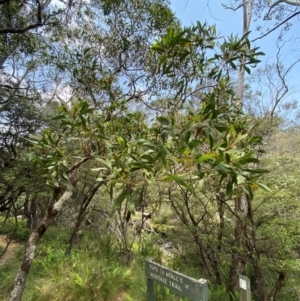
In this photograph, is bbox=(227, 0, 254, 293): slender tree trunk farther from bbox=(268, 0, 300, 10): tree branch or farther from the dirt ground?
the dirt ground

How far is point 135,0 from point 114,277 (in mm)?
4051

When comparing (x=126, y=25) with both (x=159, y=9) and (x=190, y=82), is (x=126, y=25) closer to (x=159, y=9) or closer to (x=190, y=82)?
(x=159, y=9)

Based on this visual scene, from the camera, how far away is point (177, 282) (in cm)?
213

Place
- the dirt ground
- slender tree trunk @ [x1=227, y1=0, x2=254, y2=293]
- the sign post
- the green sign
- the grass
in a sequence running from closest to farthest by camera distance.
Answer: the green sign → the sign post → slender tree trunk @ [x1=227, y1=0, x2=254, y2=293] → the grass → the dirt ground

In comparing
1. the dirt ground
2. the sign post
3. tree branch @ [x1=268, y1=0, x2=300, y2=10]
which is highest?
tree branch @ [x1=268, y1=0, x2=300, y2=10]

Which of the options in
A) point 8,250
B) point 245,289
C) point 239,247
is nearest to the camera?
point 245,289

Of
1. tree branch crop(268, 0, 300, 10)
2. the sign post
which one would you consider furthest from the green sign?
tree branch crop(268, 0, 300, 10)

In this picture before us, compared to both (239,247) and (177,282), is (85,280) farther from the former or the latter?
(239,247)

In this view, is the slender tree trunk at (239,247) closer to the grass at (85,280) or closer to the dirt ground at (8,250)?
the grass at (85,280)

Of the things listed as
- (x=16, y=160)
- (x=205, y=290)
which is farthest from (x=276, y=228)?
(x=16, y=160)

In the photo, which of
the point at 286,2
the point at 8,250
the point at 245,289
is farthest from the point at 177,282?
the point at 8,250

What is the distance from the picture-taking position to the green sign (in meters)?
1.92

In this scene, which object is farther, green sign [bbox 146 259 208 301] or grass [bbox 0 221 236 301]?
grass [bbox 0 221 236 301]

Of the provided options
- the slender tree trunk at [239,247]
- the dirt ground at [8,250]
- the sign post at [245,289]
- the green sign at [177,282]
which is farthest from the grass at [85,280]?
the sign post at [245,289]
